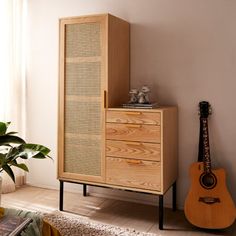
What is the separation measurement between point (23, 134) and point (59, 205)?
987 mm

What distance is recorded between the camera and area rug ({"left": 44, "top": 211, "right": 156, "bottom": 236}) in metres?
2.31

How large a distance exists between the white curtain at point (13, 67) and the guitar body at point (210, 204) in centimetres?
181

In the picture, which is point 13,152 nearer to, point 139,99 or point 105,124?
point 105,124

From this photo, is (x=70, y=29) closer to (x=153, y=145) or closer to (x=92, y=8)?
(x=92, y=8)

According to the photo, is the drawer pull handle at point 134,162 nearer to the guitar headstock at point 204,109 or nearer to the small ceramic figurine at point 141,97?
the small ceramic figurine at point 141,97

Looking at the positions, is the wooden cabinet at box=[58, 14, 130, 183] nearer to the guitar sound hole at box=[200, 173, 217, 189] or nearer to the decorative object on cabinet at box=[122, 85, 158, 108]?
the decorative object on cabinet at box=[122, 85, 158, 108]

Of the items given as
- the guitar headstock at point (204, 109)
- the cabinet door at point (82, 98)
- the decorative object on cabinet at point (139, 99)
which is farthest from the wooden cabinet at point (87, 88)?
the guitar headstock at point (204, 109)

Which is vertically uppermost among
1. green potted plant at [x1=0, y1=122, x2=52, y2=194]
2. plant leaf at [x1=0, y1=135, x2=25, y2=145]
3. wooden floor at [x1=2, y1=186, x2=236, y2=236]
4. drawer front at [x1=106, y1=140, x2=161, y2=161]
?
plant leaf at [x1=0, y1=135, x2=25, y2=145]

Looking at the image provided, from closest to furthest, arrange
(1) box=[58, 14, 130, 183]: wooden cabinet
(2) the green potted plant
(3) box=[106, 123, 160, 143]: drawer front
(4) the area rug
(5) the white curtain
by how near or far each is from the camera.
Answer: (2) the green potted plant
(4) the area rug
(3) box=[106, 123, 160, 143]: drawer front
(1) box=[58, 14, 130, 183]: wooden cabinet
(5) the white curtain

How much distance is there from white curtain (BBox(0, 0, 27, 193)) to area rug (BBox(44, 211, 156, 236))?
991 millimetres

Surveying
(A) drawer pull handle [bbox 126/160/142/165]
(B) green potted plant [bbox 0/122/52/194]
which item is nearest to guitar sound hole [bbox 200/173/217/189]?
(A) drawer pull handle [bbox 126/160/142/165]

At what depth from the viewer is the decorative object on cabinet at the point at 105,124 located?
96.3 inches

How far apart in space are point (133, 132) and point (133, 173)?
0.32 metres

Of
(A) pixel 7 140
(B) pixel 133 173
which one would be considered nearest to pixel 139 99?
(B) pixel 133 173
